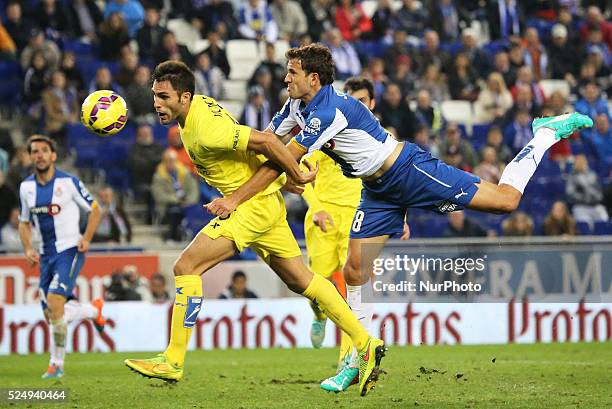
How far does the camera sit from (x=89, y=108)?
8883mm

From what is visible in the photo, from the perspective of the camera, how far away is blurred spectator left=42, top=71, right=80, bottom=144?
57.0ft

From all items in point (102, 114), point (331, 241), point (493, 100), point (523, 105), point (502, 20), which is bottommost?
point (331, 241)

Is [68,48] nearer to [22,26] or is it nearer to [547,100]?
[22,26]

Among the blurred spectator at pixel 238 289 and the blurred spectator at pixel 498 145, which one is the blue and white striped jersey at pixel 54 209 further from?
the blurred spectator at pixel 498 145

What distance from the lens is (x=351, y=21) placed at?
2145 cm

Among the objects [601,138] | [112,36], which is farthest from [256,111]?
[601,138]

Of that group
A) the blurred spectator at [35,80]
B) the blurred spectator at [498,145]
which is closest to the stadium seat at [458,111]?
the blurred spectator at [498,145]

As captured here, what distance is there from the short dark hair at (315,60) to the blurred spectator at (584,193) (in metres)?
10.0

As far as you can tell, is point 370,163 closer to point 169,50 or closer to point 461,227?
point 461,227

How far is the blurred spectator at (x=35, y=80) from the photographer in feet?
57.6

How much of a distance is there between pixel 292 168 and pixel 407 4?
14.1 metres

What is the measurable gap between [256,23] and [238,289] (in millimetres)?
6841

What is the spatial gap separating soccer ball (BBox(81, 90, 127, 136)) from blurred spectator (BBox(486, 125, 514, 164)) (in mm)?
11156

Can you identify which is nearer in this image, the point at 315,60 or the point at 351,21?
the point at 315,60
